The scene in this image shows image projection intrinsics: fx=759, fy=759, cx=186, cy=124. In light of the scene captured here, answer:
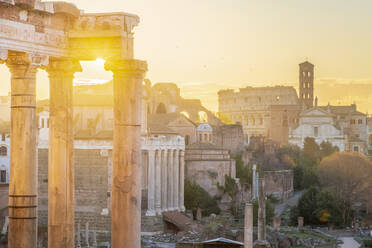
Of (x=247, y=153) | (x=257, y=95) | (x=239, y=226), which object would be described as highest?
(x=257, y=95)

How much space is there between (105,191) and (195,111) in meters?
30.3

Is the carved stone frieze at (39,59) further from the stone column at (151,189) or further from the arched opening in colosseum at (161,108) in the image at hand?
the arched opening in colosseum at (161,108)

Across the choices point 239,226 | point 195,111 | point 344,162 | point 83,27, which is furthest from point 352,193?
point 83,27

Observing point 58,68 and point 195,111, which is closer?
point 58,68

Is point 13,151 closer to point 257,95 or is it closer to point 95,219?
point 95,219

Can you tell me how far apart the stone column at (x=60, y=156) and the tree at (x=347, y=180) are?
32.8 meters

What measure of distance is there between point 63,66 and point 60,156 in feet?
3.01

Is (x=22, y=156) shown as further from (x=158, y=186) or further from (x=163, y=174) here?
(x=163, y=174)

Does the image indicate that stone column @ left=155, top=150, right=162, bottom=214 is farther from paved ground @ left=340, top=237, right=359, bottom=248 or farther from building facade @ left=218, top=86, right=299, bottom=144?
building facade @ left=218, top=86, right=299, bottom=144

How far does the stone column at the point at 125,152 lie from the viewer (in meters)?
7.55

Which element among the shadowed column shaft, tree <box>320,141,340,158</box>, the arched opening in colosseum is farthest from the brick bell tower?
the shadowed column shaft

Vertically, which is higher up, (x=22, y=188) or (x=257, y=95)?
(x=257, y=95)

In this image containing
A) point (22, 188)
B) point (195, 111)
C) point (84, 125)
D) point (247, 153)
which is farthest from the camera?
point (195, 111)

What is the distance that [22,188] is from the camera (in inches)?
285
